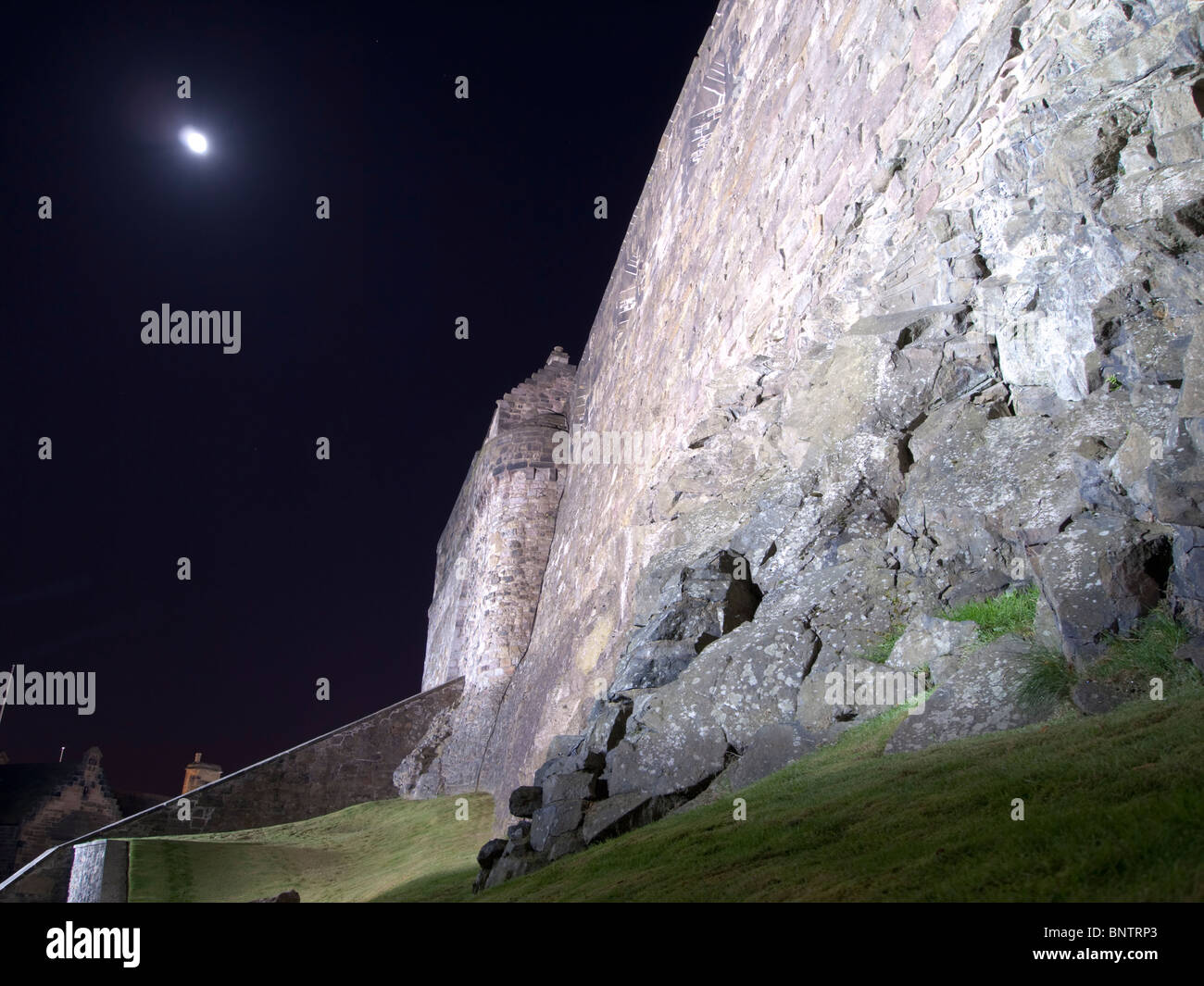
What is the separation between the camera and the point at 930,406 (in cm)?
561

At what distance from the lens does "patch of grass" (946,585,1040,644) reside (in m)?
4.18

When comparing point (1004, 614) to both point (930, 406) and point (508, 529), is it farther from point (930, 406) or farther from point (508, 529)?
point (508, 529)

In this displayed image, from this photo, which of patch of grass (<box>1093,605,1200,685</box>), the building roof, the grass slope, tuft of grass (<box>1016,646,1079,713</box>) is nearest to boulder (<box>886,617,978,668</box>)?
tuft of grass (<box>1016,646,1079,713</box>)

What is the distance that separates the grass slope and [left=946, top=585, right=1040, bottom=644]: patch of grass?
150 inches

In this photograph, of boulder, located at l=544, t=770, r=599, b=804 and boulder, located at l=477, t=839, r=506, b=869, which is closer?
boulder, located at l=544, t=770, r=599, b=804

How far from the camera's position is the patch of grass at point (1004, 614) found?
13.7 ft

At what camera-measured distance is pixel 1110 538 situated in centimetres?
376

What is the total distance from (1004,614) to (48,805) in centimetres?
3620

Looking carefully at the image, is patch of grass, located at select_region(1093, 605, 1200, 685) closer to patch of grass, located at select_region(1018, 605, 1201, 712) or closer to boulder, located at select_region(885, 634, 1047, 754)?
patch of grass, located at select_region(1018, 605, 1201, 712)

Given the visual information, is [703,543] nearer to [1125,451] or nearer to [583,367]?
[1125,451]

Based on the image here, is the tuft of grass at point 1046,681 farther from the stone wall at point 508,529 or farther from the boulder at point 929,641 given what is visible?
the stone wall at point 508,529

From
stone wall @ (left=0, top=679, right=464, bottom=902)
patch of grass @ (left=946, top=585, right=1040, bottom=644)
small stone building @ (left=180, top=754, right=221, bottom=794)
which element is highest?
patch of grass @ (left=946, top=585, right=1040, bottom=644)

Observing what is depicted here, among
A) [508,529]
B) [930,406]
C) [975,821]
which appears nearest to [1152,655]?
[975,821]

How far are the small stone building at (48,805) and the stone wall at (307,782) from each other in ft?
56.6
